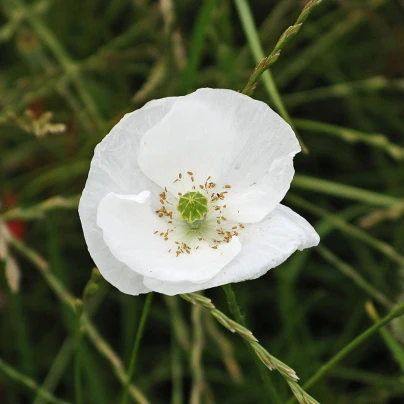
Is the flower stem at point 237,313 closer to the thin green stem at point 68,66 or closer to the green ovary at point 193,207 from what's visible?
the green ovary at point 193,207

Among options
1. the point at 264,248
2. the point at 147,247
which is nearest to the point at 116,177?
the point at 147,247

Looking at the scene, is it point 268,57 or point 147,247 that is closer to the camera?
point 268,57

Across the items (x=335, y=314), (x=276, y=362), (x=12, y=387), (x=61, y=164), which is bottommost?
(x=335, y=314)

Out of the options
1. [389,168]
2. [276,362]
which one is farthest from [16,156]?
[276,362]

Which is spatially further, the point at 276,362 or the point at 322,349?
the point at 322,349

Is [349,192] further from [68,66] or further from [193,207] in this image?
[68,66]

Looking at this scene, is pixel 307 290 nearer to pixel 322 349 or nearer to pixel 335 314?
pixel 335 314
